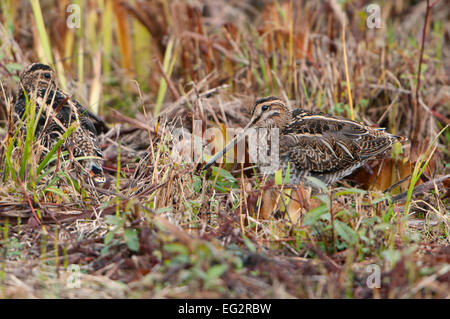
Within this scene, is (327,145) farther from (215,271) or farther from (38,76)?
(38,76)

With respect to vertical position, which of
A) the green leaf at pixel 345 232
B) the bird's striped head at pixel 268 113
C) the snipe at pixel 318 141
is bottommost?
the green leaf at pixel 345 232

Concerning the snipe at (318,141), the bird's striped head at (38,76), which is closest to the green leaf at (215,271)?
the snipe at (318,141)

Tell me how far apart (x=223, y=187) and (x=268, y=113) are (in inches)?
27.0

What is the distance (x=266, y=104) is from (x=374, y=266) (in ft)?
5.69

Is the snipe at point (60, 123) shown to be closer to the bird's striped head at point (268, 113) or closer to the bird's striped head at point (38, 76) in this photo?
the bird's striped head at point (38, 76)

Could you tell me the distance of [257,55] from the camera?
589 cm

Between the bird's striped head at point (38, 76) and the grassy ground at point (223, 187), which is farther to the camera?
the bird's striped head at point (38, 76)

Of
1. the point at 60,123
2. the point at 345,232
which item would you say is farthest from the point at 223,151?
the point at 345,232

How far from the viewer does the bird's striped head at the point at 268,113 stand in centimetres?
447

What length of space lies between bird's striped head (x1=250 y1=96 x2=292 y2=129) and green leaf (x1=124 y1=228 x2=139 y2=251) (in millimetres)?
1680

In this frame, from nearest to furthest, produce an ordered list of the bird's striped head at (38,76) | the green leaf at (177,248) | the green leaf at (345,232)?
1. the green leaf at (177,248)
2. the green leaf at (345,232)
3. the bird's striped head at (38,76)

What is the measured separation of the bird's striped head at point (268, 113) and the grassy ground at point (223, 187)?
1.28ft

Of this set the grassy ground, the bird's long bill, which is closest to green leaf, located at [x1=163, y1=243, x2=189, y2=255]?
the grassy ground

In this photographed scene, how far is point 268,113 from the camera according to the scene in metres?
4.47
